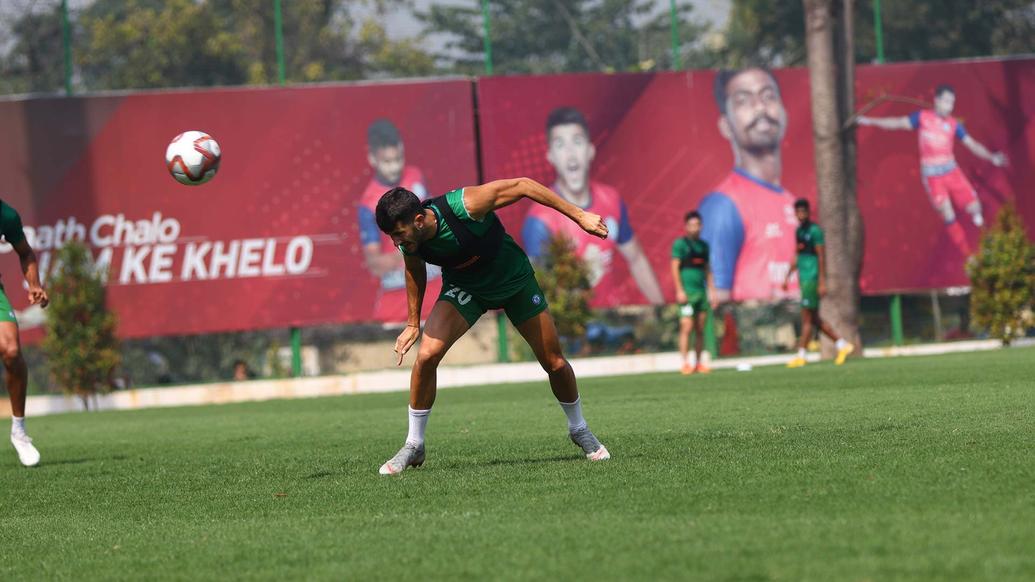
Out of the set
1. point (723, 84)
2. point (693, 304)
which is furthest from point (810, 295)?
point (723, 84)

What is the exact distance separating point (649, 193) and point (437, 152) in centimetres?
408

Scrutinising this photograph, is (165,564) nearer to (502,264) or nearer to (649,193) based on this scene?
(502,264)

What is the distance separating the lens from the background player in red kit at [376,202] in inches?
1074

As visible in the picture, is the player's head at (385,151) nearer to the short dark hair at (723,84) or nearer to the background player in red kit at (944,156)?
the short dark hair at (723,84)

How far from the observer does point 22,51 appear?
28125 mm

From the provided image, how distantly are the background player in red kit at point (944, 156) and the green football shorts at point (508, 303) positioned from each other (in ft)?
70.3

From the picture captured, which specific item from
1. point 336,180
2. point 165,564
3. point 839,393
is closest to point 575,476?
point 165,564

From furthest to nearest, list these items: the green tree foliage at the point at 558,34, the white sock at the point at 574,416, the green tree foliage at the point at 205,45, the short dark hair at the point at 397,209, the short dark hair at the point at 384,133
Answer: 1. the green tree foliage at the point at 558,34
2. the green tree foliage at the point at 205,45
3. the short dark hair at the point at 384,133
4. the white sock at the point at 574,416
5. the short dark hair at the point at 397,209

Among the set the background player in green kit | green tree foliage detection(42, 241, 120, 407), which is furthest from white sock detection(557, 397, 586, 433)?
green tree foliage detection(42, 241, 120, 407)

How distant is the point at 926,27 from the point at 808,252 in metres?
20.7

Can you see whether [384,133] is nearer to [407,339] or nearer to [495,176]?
[495,176]

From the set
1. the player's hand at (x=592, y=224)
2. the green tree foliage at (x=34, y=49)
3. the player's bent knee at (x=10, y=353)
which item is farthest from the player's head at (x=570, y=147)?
the player's hand at (x=592, y=224)

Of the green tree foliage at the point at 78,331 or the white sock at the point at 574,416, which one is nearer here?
the white sock at the point at 574,416

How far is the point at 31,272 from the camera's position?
1160cm
